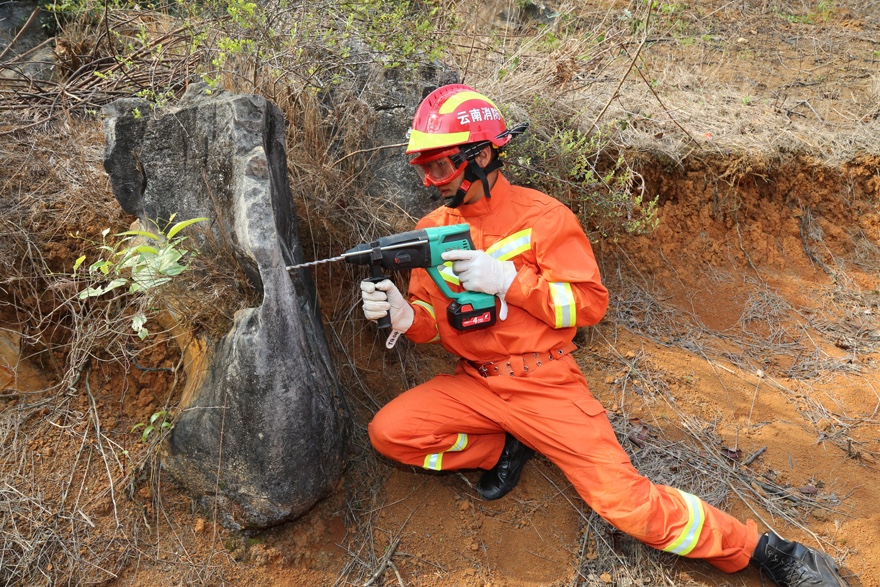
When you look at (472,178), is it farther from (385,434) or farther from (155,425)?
(155,425)

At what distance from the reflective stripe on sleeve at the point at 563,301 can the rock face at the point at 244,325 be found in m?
1.12

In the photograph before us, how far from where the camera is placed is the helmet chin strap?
2.78 meters

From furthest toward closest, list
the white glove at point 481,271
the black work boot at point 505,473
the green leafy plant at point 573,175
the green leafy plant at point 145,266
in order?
1. the green leafy plant at point 573,175
2. the black work boot at point 505,473
3. the white glove at point 481,271
4. the green leafy plant at point 145,266

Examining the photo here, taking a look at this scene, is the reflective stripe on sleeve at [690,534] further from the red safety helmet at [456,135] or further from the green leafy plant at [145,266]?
the green leafy plant at [145,266]

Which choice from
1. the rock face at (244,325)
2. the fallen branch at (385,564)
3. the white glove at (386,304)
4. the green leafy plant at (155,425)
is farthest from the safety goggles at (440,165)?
the fallen branch at (385,564)

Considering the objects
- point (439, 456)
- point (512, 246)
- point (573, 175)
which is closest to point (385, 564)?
point (439, 456)

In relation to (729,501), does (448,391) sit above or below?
above

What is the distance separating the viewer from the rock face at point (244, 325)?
8.14ft

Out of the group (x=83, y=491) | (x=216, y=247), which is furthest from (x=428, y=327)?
(x=83, y=491)

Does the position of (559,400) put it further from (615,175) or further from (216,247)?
(615,175)

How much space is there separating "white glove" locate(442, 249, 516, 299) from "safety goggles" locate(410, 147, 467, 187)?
37 cm

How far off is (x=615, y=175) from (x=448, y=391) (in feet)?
8.00

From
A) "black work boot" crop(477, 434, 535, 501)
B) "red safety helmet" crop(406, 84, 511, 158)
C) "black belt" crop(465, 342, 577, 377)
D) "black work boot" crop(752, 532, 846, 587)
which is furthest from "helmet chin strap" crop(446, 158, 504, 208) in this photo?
"black work boot" crop(752, 532, 846, 587)

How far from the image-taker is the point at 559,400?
2.80 m
